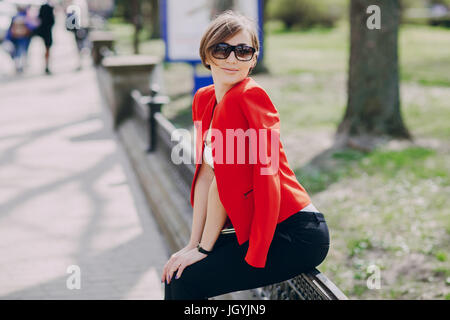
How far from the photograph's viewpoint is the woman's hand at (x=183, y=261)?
244 cm

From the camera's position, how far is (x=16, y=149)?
8445mm

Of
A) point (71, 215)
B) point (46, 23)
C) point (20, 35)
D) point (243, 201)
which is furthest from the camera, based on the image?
point (20, 35)

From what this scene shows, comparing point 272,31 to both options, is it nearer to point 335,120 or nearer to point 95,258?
point 335,120

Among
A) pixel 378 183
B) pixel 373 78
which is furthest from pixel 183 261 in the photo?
pixel 373 78

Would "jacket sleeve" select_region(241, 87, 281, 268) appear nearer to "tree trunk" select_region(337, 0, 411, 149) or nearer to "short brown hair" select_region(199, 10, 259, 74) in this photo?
"short brown hair" select_region(199, 10, 259, 74)

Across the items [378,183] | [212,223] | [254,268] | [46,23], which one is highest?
[46,23]

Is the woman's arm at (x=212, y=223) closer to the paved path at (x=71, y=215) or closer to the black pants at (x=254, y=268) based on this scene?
the black pants at (x=254, y=268)

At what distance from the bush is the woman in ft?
110

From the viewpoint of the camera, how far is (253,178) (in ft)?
7.47

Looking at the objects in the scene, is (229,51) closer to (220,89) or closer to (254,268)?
(220,89)

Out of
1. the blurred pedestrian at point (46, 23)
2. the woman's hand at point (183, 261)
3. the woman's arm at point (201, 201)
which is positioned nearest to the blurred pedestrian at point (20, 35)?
the blurred pedestrian at point (46, 23)

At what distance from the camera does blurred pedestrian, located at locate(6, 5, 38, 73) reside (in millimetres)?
16312

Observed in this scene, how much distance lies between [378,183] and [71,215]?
11.2 feet
